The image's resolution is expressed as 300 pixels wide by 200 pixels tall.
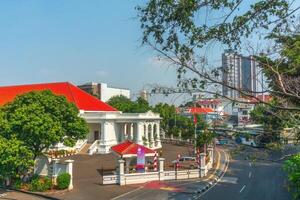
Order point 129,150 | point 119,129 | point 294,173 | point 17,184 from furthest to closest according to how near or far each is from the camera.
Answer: point 119,129 → point 129,150 → point 17,184 → point 294,173

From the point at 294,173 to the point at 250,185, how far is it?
62.7ft

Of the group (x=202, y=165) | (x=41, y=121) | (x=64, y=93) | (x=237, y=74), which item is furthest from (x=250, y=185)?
(x=64, y=93)

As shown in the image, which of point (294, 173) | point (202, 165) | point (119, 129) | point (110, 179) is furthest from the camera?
point (119, 129)

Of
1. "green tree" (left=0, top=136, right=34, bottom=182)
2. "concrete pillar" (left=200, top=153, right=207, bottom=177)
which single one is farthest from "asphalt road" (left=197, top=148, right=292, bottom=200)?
"green tree" (left=0, top=136, right=34, bottom=182)

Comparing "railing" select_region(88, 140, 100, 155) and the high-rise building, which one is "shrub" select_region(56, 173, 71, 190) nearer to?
"railing" select_region(88, 140, 100, 155)

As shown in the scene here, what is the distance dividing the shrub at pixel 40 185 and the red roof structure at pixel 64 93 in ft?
63.7

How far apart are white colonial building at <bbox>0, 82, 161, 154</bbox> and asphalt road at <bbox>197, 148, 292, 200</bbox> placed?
12.1 metres

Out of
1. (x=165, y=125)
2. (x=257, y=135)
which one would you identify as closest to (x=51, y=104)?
(x=257, y=135)

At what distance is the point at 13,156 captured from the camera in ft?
84.4

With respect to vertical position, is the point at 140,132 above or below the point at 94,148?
above

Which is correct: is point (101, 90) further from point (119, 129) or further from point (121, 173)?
point (121, 173)

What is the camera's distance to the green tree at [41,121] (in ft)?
86.8

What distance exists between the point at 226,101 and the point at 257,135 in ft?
5.12

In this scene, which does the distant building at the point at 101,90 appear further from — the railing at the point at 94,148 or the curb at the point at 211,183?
the curb at the point at 211,183
